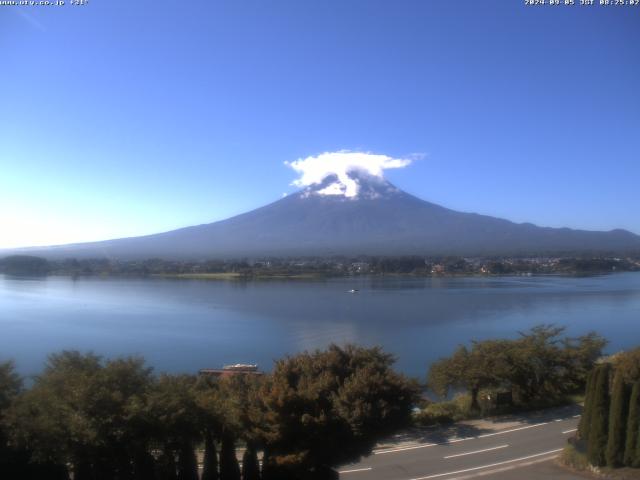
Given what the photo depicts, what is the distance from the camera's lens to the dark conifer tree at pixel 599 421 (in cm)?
455

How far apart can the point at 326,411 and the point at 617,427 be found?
2.29m

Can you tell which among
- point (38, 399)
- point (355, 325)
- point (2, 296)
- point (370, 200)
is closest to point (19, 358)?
point (355, 325)

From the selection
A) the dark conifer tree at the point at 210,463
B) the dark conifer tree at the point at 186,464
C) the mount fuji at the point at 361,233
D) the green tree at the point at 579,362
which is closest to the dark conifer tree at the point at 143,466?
the dark conifer tree at the point at 186,464

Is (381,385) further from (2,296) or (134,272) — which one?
(134,272)

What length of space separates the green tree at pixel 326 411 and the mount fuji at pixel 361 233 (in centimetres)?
5040

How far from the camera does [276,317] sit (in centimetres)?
1919

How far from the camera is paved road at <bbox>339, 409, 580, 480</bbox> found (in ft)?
15.6

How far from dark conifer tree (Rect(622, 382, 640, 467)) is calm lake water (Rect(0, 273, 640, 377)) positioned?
22.6 feet

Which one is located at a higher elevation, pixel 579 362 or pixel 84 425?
pixel 84 425

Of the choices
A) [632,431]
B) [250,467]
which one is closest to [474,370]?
[632,431]

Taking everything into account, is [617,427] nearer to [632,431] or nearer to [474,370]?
[632,431]

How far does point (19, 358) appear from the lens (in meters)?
12.6

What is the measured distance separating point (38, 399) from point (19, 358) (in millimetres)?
10213

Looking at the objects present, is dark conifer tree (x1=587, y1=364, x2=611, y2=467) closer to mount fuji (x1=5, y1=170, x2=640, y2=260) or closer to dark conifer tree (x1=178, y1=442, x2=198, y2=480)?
dark conifer tree (x1=178, y1=442, x2=198, y2=480)
